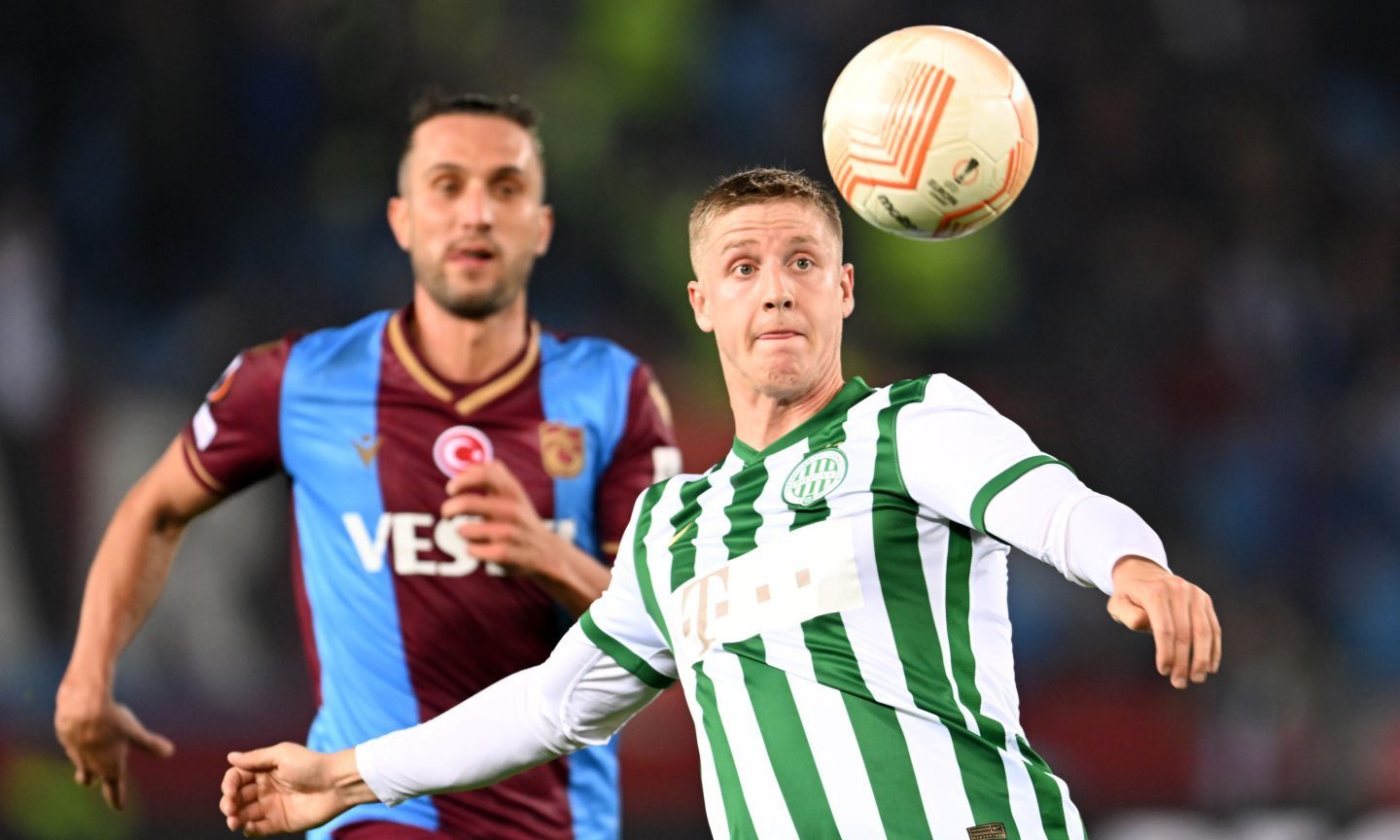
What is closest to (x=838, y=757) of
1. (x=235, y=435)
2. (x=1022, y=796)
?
(x=1022, y=796)

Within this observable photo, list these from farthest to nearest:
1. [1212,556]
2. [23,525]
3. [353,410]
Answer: [1212,556] → [23,525] → [353,410]

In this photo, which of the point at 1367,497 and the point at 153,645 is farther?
the point at 1367,497

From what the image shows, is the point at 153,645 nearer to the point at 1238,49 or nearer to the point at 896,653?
the point at 896,653

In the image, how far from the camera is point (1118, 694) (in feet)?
27.4

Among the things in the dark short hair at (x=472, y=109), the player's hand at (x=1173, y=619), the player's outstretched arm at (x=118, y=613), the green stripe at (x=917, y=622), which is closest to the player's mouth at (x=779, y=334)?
the green stripe at (x=917, y=622)

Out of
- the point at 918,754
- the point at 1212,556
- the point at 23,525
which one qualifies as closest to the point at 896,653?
the point at 918,754

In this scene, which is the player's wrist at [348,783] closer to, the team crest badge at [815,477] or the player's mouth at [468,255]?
the team crest badge at [815,477]

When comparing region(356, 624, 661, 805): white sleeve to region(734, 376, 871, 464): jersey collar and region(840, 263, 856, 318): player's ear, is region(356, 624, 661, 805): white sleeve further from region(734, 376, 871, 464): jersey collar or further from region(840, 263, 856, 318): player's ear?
region(840, 263, 856, 318): player's ear

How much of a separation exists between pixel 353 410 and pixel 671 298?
4.69 meters

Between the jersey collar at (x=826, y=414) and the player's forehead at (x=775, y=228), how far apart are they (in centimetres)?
30

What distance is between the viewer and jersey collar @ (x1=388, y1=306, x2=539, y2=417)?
15.7 ft

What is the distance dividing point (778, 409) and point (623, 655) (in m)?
0.61

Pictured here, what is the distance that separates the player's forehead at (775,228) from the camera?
11.3 ft

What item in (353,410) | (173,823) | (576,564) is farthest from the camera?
(173,823)
